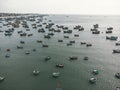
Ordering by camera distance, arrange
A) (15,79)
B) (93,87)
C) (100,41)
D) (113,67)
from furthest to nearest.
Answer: (100,41)
(113,67)
(15,79)
(93,87)

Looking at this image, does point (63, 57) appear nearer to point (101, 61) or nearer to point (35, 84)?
point (101, 61)

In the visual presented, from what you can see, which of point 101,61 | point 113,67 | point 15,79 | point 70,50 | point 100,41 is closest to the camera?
point 15,79

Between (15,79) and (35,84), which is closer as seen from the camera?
(35,84)

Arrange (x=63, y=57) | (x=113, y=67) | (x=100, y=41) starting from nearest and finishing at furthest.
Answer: (x=113, y=67)
(x=63, y=57)
(x=100, y=41)

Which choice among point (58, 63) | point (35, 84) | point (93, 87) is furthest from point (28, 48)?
point (93, 87)

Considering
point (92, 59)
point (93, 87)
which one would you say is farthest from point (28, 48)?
point (93, 87)

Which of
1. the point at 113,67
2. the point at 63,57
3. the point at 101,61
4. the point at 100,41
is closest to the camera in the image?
the point at 113,67

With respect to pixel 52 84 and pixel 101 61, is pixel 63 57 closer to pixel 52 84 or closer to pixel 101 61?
pixel 101 61

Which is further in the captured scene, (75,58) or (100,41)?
(100,41)
